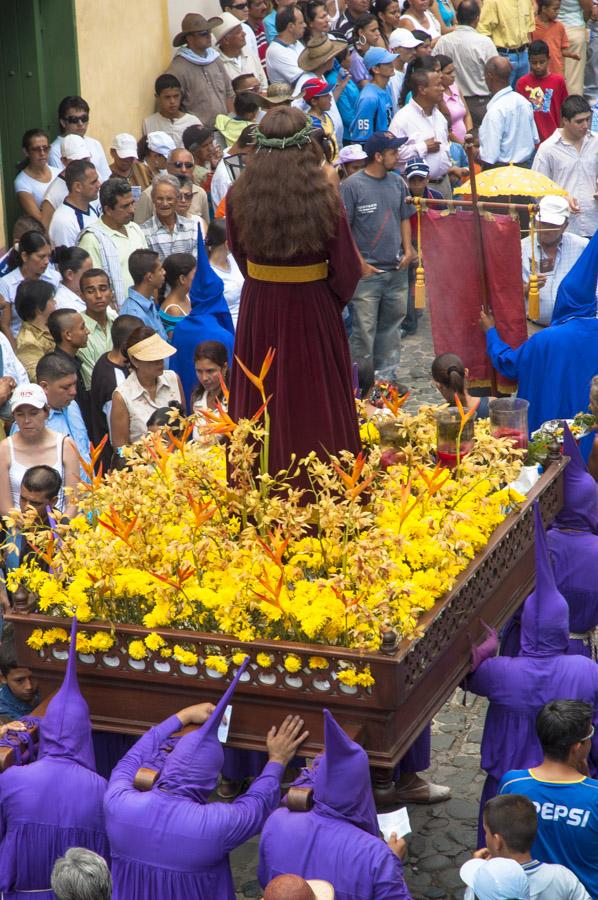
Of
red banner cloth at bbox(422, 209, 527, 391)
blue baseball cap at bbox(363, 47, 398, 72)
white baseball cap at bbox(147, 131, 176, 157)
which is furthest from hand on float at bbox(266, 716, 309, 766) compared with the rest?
blue baseball cap at bbox(363, 47, 398, 72)

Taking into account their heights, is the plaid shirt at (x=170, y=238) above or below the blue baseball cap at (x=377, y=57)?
below

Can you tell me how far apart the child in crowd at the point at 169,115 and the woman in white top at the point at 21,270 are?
380 centimetres

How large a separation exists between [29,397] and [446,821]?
300 centimetres

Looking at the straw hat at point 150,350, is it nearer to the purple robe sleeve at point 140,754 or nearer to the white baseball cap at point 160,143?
the purple robe sleeve at point 140,754

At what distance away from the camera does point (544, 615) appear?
552 centimetres

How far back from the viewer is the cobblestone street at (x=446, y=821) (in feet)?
19.9

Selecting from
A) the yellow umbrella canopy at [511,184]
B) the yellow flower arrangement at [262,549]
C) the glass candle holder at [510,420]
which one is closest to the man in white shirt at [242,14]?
the yellow umbrella canopy at [511,184]

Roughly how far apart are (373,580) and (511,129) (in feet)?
33.4

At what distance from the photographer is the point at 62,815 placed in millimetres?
4996

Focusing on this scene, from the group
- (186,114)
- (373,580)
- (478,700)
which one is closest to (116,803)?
(373,580)

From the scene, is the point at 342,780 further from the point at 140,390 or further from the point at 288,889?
the point at 140,390

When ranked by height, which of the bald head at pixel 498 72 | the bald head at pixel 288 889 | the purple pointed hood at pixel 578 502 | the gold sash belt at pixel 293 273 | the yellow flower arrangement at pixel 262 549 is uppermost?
the bald head at pixel 498 72

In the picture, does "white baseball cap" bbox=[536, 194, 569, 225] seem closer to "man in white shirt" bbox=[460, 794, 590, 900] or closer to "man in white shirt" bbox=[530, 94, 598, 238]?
"man in white shirt" bbox=[530, 94, 598, 238]

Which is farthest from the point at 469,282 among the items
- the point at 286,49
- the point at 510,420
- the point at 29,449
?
the point at 286,49
